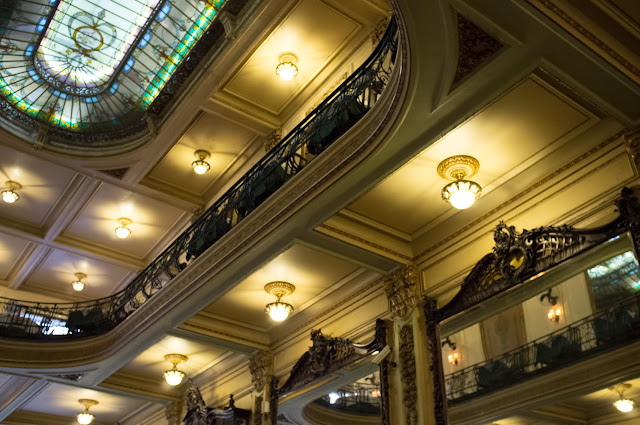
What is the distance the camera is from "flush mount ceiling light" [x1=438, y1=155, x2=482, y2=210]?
539cm

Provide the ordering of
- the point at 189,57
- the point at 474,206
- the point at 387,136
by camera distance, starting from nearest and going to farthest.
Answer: the point at 387,136, the point at 474,206, the point at 189,57

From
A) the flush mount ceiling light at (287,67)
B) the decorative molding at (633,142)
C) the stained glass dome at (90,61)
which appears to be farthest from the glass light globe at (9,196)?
the decorative molding at (633,142)

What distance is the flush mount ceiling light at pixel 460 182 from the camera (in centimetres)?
539

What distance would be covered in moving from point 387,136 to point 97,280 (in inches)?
382

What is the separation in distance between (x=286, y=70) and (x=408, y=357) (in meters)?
4.25

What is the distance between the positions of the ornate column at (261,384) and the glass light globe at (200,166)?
3.03 metres

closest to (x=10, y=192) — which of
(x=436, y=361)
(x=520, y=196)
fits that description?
(x=436, y=361)

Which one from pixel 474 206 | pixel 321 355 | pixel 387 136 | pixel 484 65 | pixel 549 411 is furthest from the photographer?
pixel 321 355

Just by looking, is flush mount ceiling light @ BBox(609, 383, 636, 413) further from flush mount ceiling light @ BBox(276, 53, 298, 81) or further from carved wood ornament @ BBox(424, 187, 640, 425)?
flush mount ceiling light @ BBox(276, 53, 298, 81)

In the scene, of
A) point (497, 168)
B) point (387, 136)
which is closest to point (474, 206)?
point (497, 168)

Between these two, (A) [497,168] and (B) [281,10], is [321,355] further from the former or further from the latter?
(B) [281,10]

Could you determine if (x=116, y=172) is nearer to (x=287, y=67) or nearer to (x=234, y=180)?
(x=234, y=180)

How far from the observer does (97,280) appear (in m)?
12.9

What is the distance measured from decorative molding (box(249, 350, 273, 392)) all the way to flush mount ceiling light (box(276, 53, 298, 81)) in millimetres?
3935
